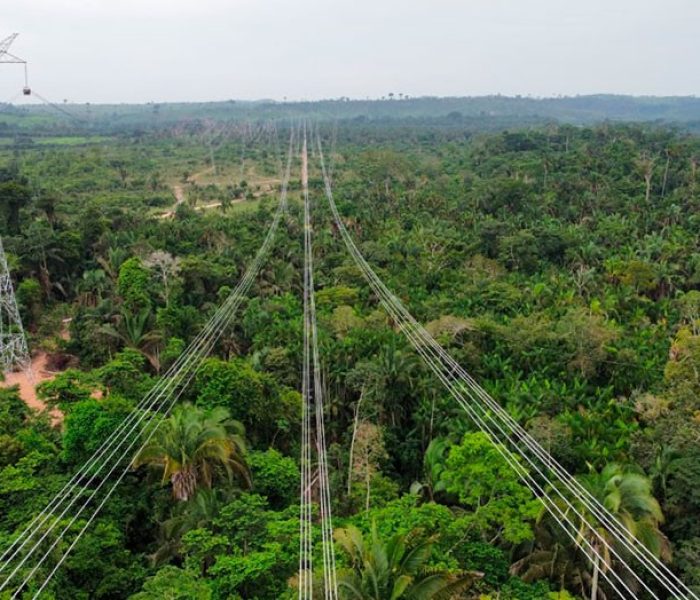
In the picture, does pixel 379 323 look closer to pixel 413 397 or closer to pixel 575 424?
pixel 413 397

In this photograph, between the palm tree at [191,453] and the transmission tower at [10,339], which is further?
the transmission tower at [10,339]

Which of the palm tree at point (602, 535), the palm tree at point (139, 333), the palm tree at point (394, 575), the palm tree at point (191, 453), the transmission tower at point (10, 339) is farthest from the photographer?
the palm tree at point (139, 333)

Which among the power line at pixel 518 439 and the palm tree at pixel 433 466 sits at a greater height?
the power line at pixel 518 439

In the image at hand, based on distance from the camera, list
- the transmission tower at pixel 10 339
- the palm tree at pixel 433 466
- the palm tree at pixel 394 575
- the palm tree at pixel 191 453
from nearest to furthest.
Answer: the palm tree at pixel 394 575 → the palm tree at pixel 191 453 → the palm tree at pixel 433 466 → the transmission tower at pixel 10 339

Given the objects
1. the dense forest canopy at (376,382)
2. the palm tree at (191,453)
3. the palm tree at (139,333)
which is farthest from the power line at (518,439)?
the palm tree at (139,333)

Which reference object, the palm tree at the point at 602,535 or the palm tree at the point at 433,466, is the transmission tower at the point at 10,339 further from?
the palm tree at the point at 602,535
